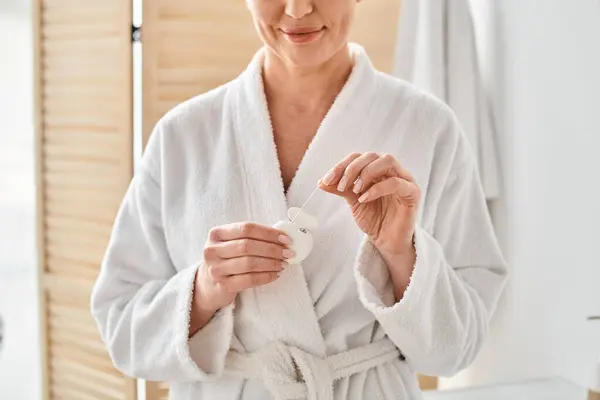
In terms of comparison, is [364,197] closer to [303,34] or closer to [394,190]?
[394,190]

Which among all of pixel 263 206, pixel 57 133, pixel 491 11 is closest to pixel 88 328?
pixel 57 133

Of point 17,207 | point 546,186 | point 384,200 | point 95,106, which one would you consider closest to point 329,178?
point 384,200

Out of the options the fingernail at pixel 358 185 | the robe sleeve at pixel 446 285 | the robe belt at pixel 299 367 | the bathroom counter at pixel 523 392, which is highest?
the fingernail at pixel 358 185

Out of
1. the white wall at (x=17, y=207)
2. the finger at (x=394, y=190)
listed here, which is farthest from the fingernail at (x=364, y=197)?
the white wall at (x=17, y=207)

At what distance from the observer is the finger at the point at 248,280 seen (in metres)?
1.10

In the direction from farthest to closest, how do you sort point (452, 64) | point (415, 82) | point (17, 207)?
1. point (17, 207)
2. point (415, 82)
3. point (452, 64)

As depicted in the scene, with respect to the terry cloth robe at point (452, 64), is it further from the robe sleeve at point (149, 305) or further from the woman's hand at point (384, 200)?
the robe sleeve at point (149, 305)

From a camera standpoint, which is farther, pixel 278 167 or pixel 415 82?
pixel 415 82

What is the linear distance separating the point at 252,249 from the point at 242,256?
0.06 feet

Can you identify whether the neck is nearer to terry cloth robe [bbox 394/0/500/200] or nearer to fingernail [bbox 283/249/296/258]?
fingernail [bbox 283/249/296/258]

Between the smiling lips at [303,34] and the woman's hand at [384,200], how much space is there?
215mm

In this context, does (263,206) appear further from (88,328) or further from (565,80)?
(88,328)

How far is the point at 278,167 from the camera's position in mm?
1220

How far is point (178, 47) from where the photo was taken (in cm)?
188
